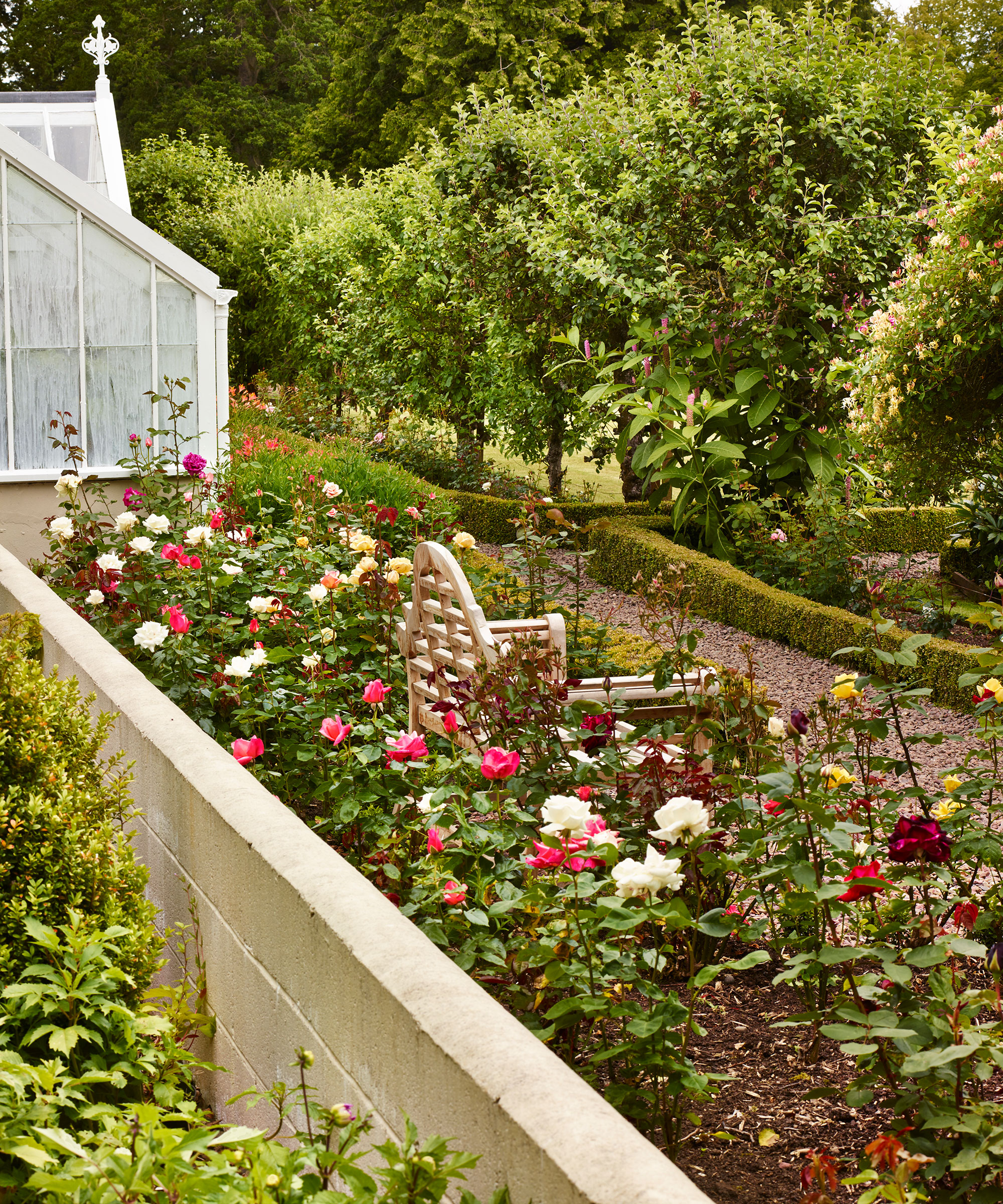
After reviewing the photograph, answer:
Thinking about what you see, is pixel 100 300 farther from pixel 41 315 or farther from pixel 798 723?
Answer: pixel 798 723

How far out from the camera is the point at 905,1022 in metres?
1.59

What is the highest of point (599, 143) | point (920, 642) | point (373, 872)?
point (599, 143)

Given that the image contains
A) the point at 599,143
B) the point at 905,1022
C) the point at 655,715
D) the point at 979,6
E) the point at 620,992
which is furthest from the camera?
the point at 979,6

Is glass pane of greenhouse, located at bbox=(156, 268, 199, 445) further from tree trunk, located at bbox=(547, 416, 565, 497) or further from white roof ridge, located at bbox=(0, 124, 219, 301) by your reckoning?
tree trunk, located at bbox=(547, 416, 565, 497)

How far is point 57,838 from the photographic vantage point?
7.22ft

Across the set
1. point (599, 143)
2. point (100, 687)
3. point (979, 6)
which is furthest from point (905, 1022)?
point (979, 6)

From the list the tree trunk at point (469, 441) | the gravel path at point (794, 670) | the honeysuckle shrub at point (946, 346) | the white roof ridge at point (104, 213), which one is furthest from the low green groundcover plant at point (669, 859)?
the tree trunk at point (469, 441)

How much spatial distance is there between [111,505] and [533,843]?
5.61m

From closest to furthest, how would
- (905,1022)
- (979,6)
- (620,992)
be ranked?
(905,1022)
(620,992)
(979,6)

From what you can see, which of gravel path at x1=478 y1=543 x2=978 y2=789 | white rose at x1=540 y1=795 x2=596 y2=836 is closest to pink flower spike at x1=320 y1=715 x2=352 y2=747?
white rose at x1=540 y1=795 x2=596 y2=836

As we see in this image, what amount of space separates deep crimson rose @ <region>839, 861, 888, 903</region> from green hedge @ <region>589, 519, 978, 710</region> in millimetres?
3212

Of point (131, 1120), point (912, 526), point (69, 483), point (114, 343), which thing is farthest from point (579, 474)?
point (131, 1120)

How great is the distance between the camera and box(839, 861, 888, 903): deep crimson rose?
1726mm

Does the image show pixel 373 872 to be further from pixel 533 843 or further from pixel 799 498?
pixel 799 498
